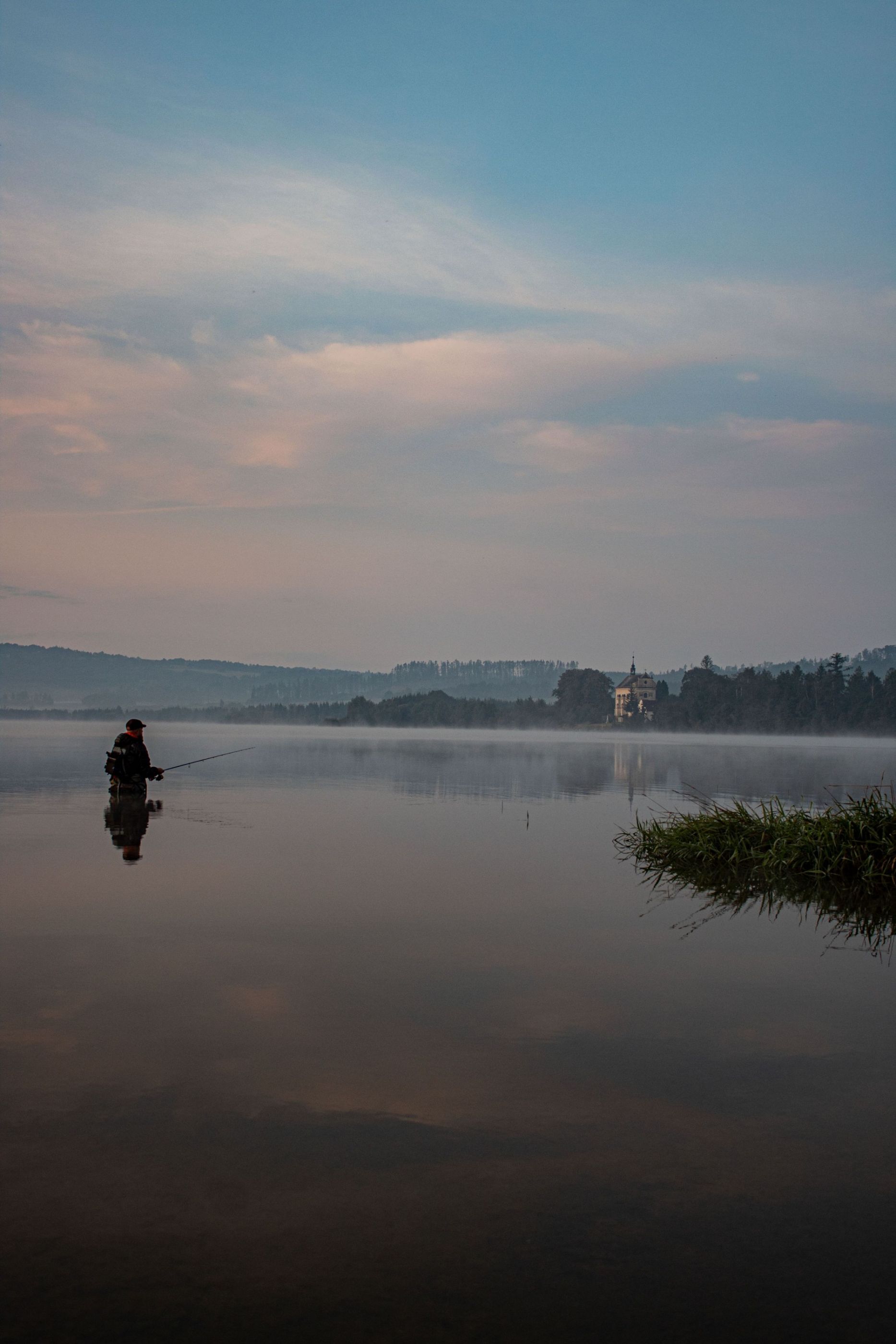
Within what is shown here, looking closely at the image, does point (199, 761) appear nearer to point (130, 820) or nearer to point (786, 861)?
point (130, 820)

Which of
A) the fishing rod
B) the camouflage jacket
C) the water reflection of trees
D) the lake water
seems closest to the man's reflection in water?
the camouflage jacket

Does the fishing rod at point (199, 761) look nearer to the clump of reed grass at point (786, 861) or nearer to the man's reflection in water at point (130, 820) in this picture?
the man's reflection in water at point (130, 820)

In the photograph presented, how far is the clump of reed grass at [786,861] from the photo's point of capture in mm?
13805

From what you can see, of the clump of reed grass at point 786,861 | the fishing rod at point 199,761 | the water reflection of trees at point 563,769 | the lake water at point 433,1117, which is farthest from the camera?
the fishing rod at point 199,761

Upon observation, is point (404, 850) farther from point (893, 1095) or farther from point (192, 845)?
point (893, 1095)

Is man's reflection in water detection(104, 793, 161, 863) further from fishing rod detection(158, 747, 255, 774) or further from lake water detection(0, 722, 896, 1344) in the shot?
lake water detection(0, 722, 896, 1344)

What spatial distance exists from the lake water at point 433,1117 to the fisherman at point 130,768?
10.7 m

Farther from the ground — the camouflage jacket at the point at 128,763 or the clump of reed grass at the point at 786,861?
the camouflage jacket at the point at 128,763

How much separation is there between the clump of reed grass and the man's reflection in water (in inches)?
316

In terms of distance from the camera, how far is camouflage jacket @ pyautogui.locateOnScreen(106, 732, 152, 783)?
24828 mm

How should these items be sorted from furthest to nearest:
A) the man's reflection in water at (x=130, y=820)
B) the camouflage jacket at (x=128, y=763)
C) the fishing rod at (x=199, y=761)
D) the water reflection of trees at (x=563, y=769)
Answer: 1. the fishing rod at (x=199, y=761)
2. the water reflection of trees at (x=563, y=769)
3. the camouflage jacket at (x=128, y=763)
4. the man's reflection in water at (x=130, y=820)

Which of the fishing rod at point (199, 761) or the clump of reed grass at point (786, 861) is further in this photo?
the fishing rod at point (199, 761)

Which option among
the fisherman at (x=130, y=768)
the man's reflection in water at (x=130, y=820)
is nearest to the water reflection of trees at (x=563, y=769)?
the fisherman at (x=130, y=768)

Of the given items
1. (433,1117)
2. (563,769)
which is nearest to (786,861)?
(433,1117)
